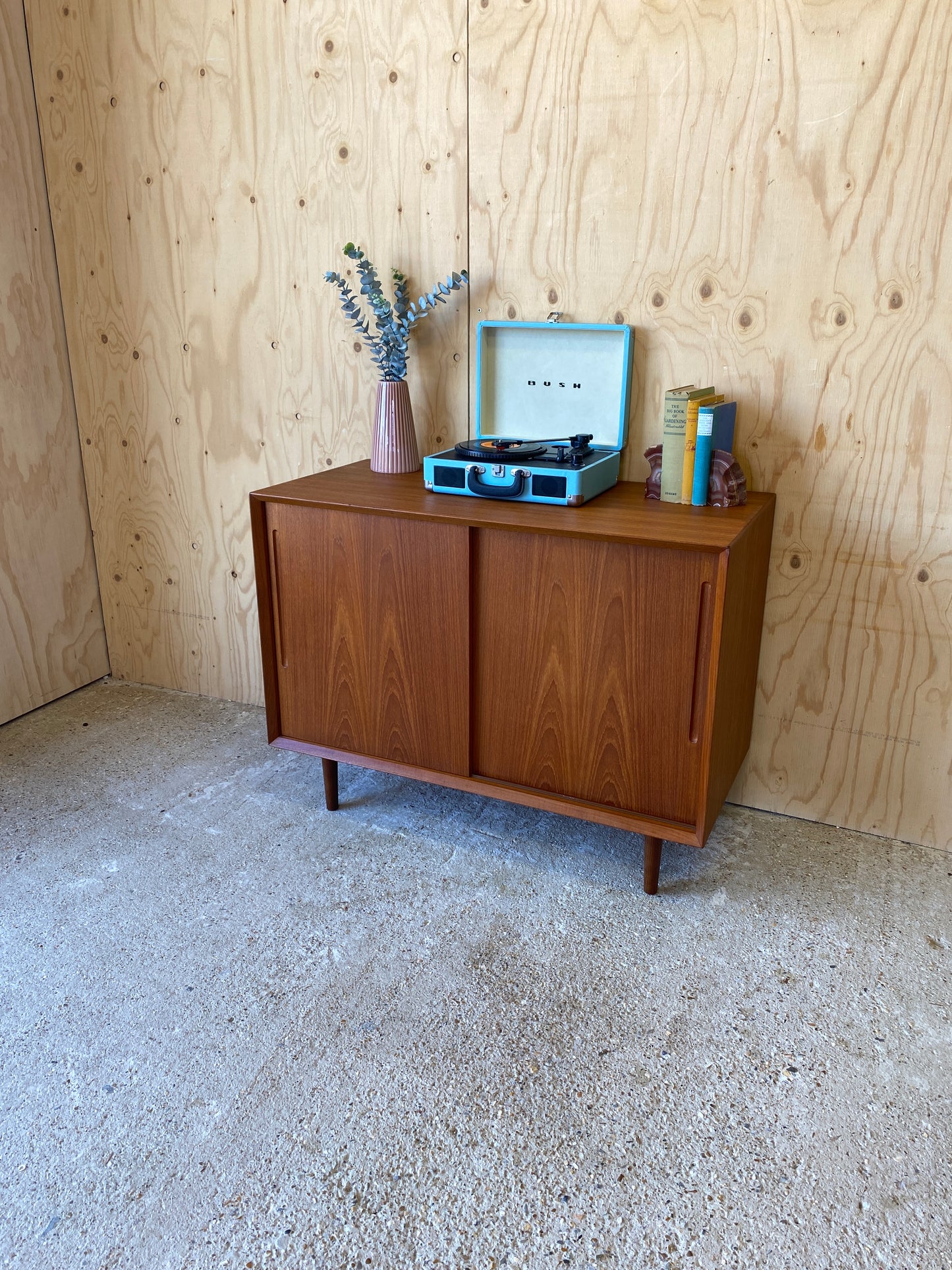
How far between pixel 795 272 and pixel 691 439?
404 millimetres

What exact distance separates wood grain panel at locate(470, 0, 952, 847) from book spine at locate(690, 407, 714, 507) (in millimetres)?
206

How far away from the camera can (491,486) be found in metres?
1.87

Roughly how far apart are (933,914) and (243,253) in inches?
88.8

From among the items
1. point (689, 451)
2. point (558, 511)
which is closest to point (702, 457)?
point (689, 451)

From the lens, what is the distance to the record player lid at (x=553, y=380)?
79.4 inches

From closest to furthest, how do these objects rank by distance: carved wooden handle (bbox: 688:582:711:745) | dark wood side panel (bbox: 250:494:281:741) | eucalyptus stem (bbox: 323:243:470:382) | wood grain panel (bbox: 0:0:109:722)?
carved wooden handle (bbox: 688:582:711:745), dark wood side panel (bbox: 250:494:281:741), eucalyptus stem (bbox: 323:243:470:382), wood grain panel (bbox: 0:0:109:722)

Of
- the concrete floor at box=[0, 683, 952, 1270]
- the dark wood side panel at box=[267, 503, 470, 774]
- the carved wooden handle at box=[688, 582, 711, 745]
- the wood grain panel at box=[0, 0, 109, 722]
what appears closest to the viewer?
the concrete floor at box=[0, 683, 952, 1270]

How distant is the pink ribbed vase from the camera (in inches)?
83.7

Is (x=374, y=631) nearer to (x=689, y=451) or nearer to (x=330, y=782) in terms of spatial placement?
(x=330, y=782)

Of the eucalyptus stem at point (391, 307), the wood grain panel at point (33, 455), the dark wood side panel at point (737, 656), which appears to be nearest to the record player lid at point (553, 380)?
the eucalyptus stem at point (391, 307)

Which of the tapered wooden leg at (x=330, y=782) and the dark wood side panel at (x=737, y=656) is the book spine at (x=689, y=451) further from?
the tapered wooden leg at (x=330, y=782)

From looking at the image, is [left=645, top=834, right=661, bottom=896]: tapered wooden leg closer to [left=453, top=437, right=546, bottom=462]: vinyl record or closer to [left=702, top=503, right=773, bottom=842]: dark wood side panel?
[left=702, top=503, right=773, bottom=842]: dark wood side panel

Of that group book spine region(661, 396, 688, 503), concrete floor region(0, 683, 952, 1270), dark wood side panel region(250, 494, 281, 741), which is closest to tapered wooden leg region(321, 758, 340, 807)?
concrete floor region(0, 683, 952, 1270)

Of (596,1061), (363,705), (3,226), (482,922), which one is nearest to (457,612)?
(363,705)
